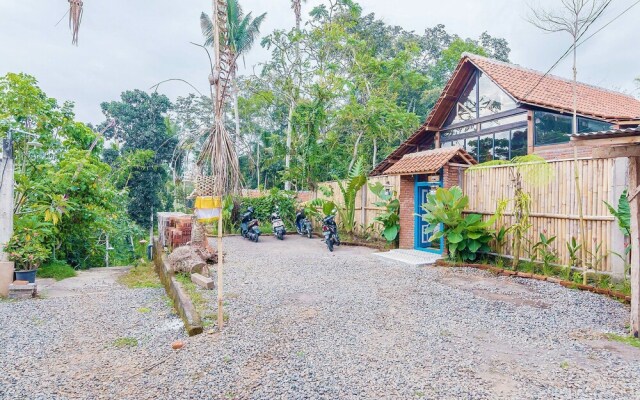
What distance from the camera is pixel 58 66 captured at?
8805mm

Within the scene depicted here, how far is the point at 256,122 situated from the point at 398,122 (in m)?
17.8

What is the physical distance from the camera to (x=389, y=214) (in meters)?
11.1

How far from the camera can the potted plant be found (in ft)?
23.0

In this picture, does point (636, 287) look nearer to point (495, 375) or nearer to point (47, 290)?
point (495, 375)

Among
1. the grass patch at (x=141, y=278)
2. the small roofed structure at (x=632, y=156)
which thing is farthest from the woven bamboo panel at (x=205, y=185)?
the small roofed structure at (x=632, y=156)

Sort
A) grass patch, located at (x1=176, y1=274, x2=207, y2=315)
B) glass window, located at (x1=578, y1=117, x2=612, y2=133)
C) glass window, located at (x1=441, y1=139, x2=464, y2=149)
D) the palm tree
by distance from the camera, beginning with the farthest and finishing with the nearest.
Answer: the palm tree < glass window, located at (x1=441, y1=139, x2=464, y2=149) < glass window, located at (x1=578, y1=117, x2=612, y2=133) < grass patch, located at (x1=176, y1=274, x2=207, y2=315)

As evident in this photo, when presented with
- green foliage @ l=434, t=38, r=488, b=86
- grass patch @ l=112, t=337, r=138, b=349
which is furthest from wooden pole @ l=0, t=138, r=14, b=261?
green foliage @ l=434, t=38, r=488, b=86

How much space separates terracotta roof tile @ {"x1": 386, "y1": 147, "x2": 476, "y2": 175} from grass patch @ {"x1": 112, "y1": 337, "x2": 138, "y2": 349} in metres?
7.05

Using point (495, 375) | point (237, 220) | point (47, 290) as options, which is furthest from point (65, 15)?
point (237, 220)

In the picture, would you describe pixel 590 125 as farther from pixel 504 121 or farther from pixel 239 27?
pixel 239 27

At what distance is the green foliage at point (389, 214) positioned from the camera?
1094cm

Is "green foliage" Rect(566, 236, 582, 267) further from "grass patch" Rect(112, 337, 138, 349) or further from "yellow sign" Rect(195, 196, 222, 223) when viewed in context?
"grass patch" Rect(112, 337, 138, 349)

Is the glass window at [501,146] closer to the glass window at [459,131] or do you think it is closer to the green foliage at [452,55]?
the glass window at [459,131]

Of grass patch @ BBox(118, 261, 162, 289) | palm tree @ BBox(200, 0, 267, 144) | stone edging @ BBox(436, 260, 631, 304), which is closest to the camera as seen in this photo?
stone edging @ BBox(436, 260, 631, 304)
